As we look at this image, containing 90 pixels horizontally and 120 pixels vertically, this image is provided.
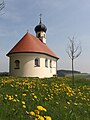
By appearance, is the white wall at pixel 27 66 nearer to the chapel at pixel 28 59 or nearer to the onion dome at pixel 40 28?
the chapel at pixel 28 59

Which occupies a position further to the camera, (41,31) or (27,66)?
(41,31)

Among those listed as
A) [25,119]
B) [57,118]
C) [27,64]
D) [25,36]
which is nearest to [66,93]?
[57,118]

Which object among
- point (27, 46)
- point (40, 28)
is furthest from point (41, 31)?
point (27, 46)

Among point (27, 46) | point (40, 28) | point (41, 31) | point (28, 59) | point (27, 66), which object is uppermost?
point (40, 28)

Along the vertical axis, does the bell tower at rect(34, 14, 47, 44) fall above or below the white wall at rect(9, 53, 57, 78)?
above

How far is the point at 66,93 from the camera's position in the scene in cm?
888

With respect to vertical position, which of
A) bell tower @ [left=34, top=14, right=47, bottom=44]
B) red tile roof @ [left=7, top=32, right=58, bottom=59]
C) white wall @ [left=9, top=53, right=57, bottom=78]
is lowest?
white wall @ [left=9, top=53, right=57, bottom=78]

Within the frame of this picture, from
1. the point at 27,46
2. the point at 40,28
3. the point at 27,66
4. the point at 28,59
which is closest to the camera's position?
the point at 27,66

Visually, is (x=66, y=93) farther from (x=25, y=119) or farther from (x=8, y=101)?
Result: (x=25, y=119)

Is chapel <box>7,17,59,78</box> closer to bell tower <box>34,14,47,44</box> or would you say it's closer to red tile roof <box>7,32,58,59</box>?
red tile roof <box>7,32,58,59</box>

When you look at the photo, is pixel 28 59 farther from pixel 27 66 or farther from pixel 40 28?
pixel 40 28

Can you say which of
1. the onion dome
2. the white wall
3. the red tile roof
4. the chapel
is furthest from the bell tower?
the white wall

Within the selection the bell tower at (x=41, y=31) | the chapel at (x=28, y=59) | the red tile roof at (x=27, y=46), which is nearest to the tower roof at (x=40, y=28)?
the bell tower at (x=41, y=31)

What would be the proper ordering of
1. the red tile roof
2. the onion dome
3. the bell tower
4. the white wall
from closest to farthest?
1. the white wall
2. the red tile roof
3. the bell tower
4. the onion dome
